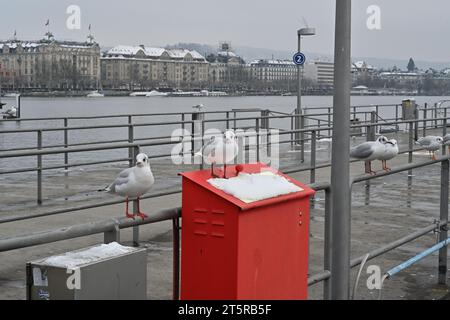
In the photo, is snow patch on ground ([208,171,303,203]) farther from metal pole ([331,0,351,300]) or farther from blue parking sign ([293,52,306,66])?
blue parking sign ([293,52,306,66])

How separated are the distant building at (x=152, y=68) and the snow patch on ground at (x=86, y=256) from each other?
251 ft

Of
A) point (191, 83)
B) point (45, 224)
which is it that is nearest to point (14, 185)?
point (45, 224)

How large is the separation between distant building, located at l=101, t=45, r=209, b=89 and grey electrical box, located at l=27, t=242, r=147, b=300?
7644 cm

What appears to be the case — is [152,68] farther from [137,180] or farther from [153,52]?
[137,180]

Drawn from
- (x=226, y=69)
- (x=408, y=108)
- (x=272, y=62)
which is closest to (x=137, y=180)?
(x=408, y=108)

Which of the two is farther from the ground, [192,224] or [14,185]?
[192,224]

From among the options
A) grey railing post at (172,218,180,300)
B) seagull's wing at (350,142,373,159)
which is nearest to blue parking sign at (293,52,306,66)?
seagull's wing at (350,142,373,159)

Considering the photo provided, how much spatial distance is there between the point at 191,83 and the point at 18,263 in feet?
252

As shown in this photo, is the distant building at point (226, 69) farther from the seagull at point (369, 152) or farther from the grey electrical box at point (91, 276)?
the grey electrical box at point (91, 276)

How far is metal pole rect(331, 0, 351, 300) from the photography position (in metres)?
4.43

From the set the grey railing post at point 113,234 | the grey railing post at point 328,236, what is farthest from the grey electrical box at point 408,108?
the grey railing post at point 113,234

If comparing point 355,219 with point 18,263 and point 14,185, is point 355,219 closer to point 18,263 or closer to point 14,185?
point 18,263

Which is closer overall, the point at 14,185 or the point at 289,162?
the point at 14,185
